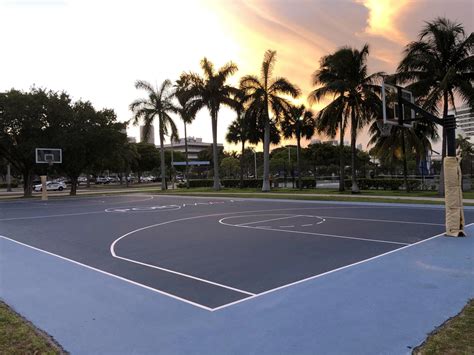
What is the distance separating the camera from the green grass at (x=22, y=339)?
448 cm

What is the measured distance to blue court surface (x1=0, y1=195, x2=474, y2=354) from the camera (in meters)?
4.69

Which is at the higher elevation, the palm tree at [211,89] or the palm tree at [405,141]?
the palm tree at [211,89]

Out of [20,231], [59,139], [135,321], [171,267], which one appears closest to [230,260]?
[171,267]

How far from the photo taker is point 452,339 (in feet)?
14.7

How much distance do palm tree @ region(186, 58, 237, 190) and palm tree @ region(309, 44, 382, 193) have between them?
1025 cm

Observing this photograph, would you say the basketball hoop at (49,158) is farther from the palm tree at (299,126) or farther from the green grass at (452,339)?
the green grass at (452,339)

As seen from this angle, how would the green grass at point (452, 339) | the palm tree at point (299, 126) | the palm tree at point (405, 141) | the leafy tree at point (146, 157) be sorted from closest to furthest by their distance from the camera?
1. the green grass at point (452, 339)
2. the palm tree at point (405, 141)
3. the palm tree at point (299, 126)
4. the leafy tree at point (146, 157)

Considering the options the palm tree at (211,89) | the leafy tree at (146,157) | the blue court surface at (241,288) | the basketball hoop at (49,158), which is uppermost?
the palm tree at (211,89)

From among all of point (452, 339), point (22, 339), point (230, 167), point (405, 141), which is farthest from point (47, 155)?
point (230, 167)

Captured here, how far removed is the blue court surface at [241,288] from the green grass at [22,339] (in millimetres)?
161

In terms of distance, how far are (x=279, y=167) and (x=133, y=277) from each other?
57948 millimetres

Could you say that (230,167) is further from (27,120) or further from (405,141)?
(405,141)

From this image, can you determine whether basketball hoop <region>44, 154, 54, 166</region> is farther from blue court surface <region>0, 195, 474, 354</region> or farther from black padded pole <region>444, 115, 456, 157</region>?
black padded pole <region>444, 115, 456, 157</region>

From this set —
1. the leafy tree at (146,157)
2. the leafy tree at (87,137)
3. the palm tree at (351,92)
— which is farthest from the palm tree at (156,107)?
the leafy tree at (146,157)
